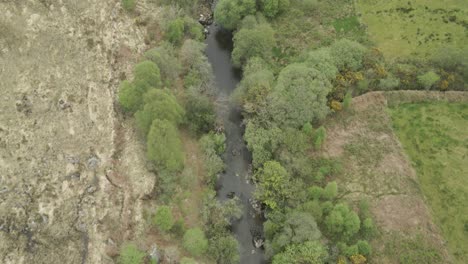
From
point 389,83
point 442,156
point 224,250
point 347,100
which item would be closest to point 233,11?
point 347,100

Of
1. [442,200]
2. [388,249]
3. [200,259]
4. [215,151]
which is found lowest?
[200,259]

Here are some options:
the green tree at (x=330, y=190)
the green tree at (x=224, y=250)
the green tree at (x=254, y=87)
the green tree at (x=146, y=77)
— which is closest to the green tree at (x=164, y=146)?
the green tree at (x=146, y=77)

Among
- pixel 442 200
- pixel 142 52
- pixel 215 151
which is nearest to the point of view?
pixel 442 200

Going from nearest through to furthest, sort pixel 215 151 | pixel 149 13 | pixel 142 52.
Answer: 1. pixel 215 151
2. pixel 142 52
3. pixel 149 13

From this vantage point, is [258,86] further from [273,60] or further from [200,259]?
[200,259]

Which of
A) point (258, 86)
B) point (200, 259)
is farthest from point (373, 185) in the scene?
point (200, 259)

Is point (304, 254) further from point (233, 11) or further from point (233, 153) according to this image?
point (233, 11)
